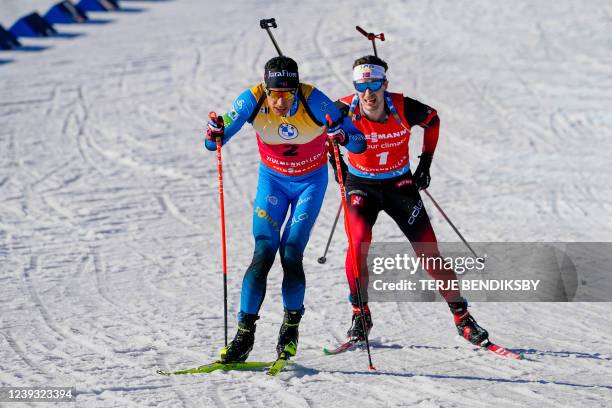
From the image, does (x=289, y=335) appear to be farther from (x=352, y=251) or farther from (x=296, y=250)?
(x=352, y=251)

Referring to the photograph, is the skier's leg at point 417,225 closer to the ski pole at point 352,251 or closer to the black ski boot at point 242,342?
the ski pole at point 352,251

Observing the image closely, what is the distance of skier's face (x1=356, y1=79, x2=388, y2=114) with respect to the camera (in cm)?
765

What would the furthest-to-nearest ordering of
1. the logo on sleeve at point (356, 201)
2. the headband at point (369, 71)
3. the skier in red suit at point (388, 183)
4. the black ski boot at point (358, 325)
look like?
the black ski boot at point (358, 325) → the logo on sleeve at point (356, 201) → the skier in red suit at point (388, 183) → the headband at point (369, 71)

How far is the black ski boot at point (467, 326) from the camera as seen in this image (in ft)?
25.8

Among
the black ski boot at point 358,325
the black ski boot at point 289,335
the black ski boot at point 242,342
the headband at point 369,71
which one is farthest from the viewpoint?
the black ski boot at point 358,325

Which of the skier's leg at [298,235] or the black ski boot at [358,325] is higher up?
the skier's leg at [298,235]

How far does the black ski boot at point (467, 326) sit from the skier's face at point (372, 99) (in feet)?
5.74

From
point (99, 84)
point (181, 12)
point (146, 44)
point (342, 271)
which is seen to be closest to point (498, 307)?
point (342, 271)

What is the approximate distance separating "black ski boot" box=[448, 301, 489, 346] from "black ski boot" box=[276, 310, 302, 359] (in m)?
1.40

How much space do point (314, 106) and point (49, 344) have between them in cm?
310

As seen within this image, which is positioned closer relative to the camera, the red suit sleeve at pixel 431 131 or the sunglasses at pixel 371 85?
the sunglasses at pixel 371 85

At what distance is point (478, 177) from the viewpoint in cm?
1334

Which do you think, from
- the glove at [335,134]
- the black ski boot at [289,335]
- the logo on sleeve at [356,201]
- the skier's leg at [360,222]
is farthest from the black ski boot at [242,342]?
the glove at [335,134]

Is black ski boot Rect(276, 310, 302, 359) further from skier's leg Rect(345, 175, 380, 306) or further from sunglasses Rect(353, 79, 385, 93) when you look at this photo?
sunglasses Rect(353, 79, 385, 93)
